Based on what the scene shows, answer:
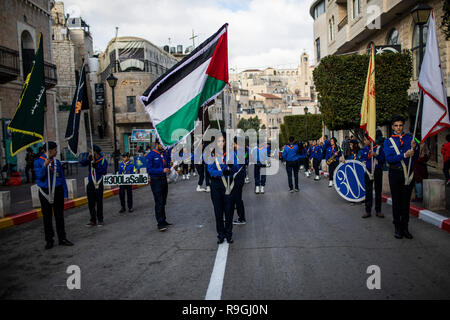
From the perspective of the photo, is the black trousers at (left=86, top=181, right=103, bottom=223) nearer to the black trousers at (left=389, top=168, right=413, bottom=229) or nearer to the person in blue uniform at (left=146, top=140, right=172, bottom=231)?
the person in blue uniform at (left=146, top=140, right=172, bottom=231)

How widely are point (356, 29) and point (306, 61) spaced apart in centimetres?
12430

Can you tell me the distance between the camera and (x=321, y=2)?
3650cm

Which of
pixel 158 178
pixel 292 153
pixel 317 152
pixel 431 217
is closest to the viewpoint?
pixel 431 217

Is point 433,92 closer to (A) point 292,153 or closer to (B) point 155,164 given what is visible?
(B) point 155,164

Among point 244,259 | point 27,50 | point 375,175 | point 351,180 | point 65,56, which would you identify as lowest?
point 244,259

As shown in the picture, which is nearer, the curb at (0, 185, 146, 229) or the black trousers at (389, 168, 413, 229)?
the black trousers at (389, 168, 413, 229)

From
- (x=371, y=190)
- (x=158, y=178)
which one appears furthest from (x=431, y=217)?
(x=158, y=178)

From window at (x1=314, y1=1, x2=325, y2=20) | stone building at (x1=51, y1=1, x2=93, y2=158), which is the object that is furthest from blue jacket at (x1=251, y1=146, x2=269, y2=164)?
window at (x1=314, y1=1, x2=325, y2=20)

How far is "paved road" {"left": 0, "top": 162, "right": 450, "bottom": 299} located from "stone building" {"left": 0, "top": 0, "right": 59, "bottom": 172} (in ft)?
39.7

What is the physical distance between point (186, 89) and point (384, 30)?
1900 centimetres

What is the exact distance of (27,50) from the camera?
21.9m

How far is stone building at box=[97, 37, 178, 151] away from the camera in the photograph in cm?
4322
